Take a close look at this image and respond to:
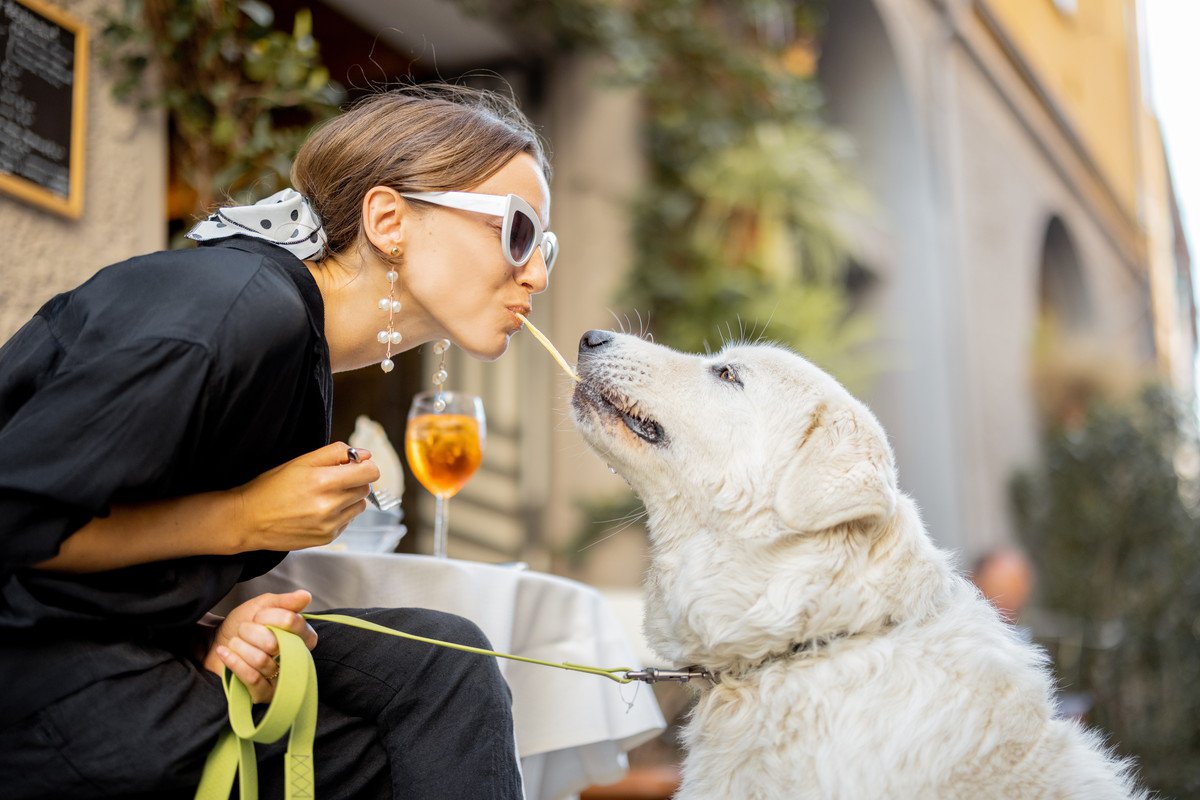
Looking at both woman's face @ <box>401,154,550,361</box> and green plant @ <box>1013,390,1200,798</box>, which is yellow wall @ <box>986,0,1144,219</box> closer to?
green plant @ <box>1013,390,1200,798</box>

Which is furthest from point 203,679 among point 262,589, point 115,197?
point 115,197

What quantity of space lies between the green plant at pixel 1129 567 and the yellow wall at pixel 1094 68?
188 inches

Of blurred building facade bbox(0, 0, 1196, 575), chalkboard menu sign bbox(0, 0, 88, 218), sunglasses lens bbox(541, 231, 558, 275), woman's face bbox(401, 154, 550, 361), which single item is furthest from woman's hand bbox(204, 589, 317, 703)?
chalkboard menu sign bbox(0, 0, 88, 218)

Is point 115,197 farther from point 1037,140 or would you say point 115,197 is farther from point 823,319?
point 1037,140

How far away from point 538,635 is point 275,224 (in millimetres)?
988

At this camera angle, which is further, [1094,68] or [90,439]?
[1094,68]

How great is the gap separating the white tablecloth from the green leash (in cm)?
48

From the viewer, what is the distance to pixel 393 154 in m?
1.96

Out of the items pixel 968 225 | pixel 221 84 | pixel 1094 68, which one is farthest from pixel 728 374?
pixel 1094 68

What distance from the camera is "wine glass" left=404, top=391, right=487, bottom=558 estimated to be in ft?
7.47

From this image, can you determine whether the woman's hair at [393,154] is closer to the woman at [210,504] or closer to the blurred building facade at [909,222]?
the woman at [210,504]

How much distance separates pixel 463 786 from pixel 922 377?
26.3 feet

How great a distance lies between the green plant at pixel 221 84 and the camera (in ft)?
10.5

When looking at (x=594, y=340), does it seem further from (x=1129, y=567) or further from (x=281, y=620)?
(x=1129, y=567)
